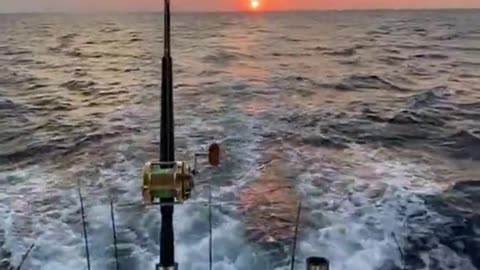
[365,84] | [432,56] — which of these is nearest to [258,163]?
[365,84]

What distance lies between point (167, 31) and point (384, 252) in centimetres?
205

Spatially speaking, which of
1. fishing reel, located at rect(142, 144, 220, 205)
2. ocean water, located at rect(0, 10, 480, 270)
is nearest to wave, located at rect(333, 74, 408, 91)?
ocean water, located at rect(0, 10, 480, 270)

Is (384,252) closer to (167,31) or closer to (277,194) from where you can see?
(277,194)

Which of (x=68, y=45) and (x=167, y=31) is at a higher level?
(x=167, y=31)

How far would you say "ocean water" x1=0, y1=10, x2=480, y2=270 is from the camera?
3.52m

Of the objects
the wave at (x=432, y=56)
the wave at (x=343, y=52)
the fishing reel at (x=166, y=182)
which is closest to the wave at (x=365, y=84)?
the wave at (x=432, y=56)

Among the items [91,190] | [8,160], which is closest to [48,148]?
[8,160]

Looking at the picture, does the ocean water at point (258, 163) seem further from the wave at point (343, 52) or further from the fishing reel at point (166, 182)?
the wave at point (343, 52)

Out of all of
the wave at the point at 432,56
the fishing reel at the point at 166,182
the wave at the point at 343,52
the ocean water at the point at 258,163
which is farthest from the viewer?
the wave at the point at 343,52

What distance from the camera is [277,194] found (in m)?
4.46

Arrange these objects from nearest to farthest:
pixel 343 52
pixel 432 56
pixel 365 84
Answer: pixel 365 84
pixel 432 56
pixel 343 52

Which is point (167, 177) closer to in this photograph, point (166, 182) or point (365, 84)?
point (166, 182)

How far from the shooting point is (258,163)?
16.9ft

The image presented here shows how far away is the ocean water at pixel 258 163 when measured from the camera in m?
3.52
